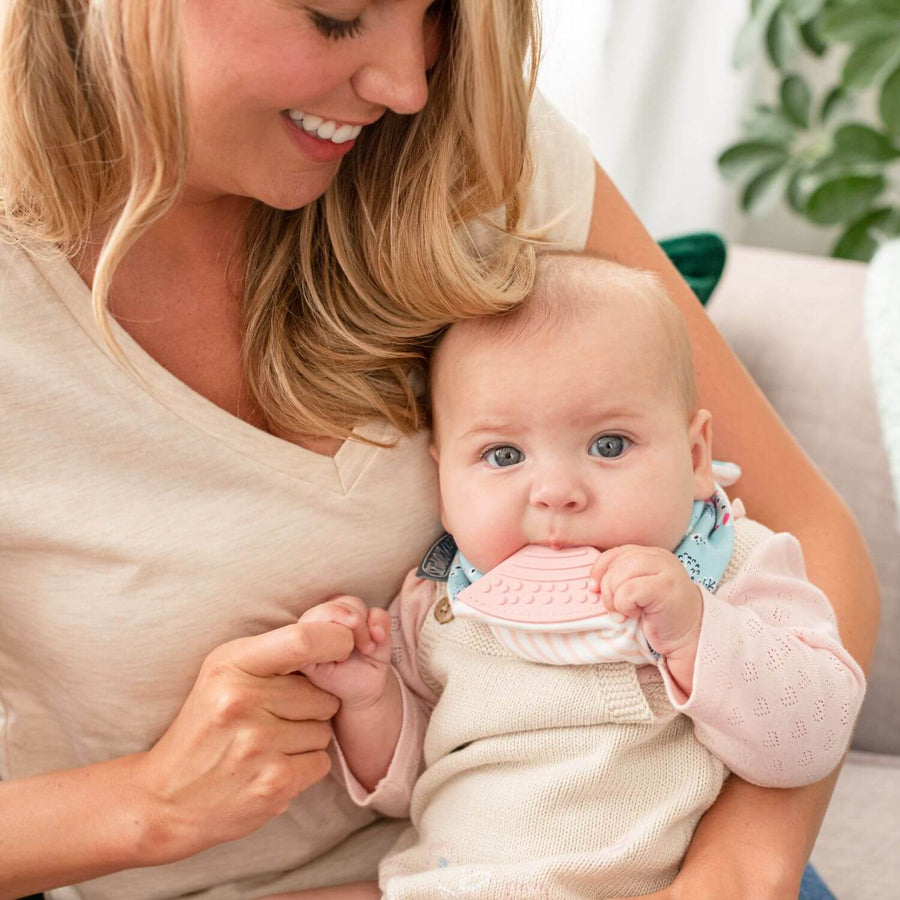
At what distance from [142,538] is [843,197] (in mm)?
2034

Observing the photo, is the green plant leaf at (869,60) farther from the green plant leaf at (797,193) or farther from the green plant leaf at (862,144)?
the green plant leaf at (797,193)

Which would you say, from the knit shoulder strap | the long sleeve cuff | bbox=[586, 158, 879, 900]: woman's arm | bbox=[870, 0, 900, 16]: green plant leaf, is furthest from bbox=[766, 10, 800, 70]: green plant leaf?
the long sleeve cuff

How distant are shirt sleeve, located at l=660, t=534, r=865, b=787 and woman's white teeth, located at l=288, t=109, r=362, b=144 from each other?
52 cm

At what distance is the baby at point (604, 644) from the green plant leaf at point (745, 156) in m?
1.60

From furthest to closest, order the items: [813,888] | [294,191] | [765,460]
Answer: [765,460] < [813,888] < [294,191]

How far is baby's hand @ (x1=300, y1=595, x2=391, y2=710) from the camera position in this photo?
106 cm

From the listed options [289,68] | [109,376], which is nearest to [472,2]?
[289,68]

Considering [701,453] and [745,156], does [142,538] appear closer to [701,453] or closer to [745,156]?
[701,453]

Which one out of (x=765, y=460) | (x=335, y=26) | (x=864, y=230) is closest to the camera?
(x=335, y=26)

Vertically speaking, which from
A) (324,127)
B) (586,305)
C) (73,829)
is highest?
(324,127)

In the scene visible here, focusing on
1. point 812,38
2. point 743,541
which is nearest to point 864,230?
point 812,38

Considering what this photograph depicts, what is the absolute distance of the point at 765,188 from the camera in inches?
104

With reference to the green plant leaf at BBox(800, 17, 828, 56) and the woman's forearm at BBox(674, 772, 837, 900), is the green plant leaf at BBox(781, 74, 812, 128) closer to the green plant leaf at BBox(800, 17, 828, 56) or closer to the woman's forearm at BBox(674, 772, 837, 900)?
the green plant leaf at BBox(800, 17, 828, 56)

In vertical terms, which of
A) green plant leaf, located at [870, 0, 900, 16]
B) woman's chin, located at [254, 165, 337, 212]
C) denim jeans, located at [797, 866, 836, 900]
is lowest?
denim jeans, located at [797, 866, 836, 900]
